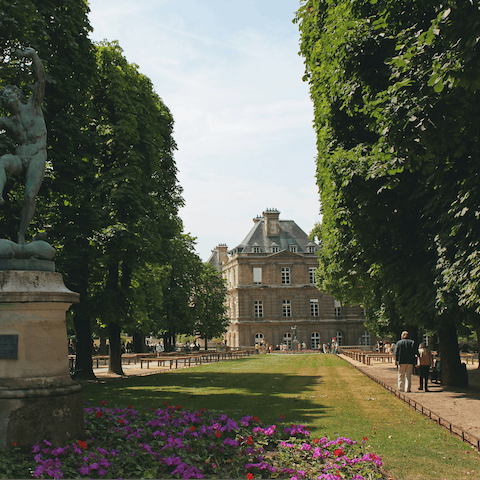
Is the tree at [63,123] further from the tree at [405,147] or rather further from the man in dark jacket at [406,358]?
the man in dark jacket at [406,358]

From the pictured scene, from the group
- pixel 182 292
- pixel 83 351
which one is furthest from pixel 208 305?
pixel 83 351

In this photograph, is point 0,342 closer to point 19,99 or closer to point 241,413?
point 19,99

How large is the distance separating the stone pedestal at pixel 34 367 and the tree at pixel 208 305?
47446 millimetres

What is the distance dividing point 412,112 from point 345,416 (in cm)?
632

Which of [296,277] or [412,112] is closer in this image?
[412,112]

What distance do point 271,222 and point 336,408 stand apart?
226 ft

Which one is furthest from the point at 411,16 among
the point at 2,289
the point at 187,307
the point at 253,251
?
the point at 253,251

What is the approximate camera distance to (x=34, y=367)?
25.5 feet

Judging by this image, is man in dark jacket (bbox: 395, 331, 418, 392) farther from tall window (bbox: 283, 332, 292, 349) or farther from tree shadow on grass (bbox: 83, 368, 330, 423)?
→ tall window (bbox: 283, 332, 292, 349)

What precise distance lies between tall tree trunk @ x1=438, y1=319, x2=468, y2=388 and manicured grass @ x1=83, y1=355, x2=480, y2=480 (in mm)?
2361

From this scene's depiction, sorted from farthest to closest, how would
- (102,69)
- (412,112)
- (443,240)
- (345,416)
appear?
(102,69), (443,240), (345,416), (412,112)

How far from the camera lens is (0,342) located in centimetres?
A: 762

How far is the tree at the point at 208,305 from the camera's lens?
2259 inches

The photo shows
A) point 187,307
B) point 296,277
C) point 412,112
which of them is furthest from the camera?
point 296,277
